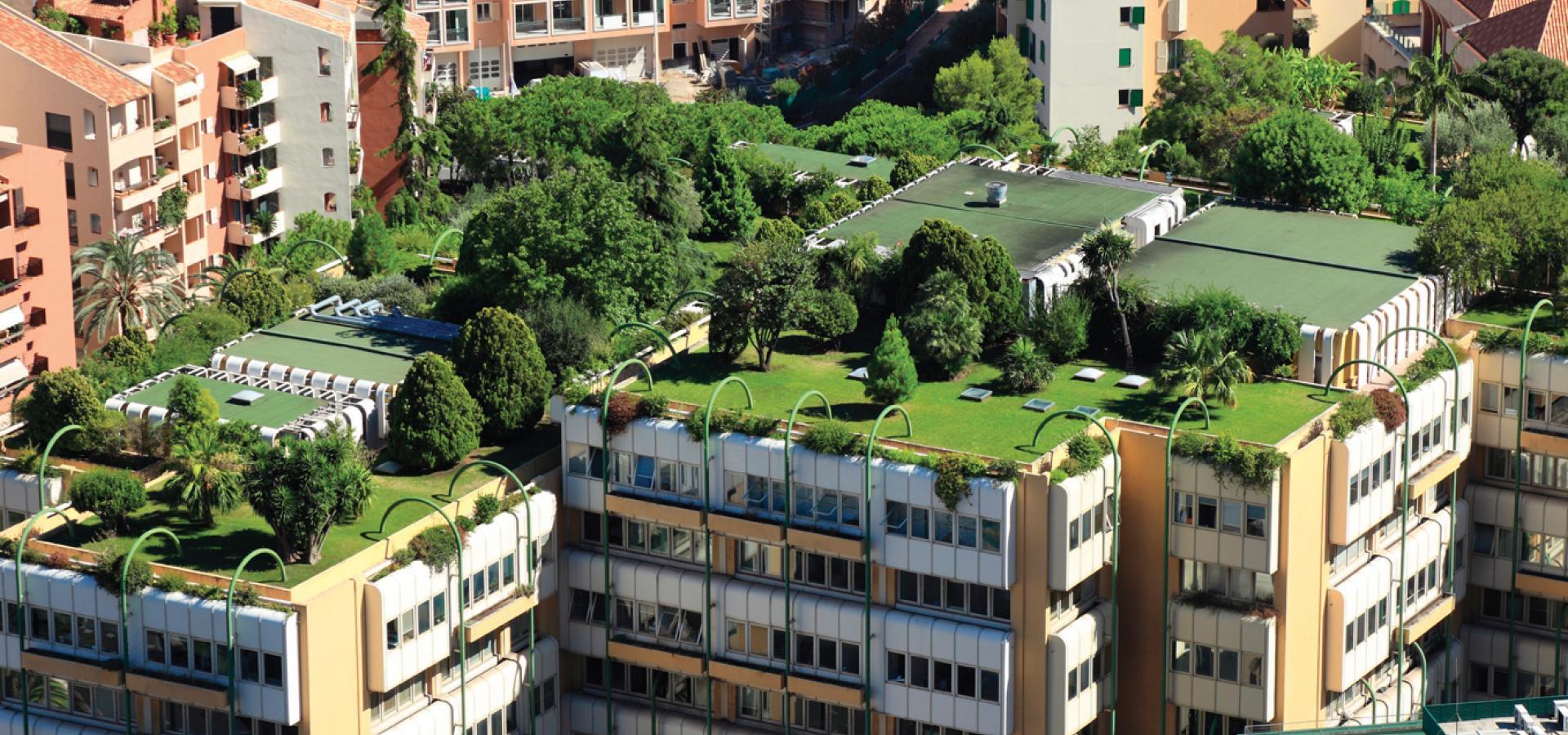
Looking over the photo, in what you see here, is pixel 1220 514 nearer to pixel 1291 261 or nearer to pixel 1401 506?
pixel 1401 506

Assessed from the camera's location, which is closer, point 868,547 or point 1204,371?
point 868,547

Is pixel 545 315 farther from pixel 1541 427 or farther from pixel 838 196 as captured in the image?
pixel 1541 427

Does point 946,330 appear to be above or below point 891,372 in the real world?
above

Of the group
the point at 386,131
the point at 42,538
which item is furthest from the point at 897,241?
the point at 386,131

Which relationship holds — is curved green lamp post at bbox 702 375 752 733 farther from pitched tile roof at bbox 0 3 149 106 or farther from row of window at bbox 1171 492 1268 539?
pitched tile roof at bbox 0 3 149 106

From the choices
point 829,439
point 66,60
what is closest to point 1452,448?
point 829,439

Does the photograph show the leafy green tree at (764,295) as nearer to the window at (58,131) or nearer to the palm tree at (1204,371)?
the palm tree at (1204,371)

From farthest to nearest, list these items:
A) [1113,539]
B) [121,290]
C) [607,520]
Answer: [121,290] < [607,520] < [1113,539]

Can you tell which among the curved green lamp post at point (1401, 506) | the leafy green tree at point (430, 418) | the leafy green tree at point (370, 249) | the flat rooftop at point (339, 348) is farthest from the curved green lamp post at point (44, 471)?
the curved green lamp post at point (1401, 506)
